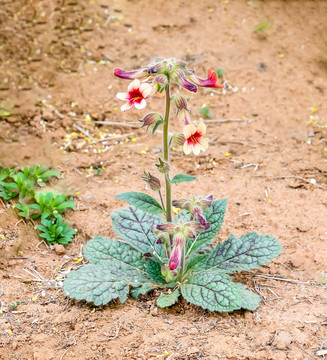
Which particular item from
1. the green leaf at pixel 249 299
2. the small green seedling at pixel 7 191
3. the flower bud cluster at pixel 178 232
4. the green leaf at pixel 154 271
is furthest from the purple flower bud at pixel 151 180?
the small green seedling at pixel 7 191

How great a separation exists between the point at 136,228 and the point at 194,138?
40.7 inches

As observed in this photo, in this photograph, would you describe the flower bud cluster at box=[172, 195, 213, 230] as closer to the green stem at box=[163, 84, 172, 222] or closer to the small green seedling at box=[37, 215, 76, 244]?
the green stem at box=[163, 84, 172, 222]

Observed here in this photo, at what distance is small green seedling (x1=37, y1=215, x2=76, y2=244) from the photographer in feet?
11.8

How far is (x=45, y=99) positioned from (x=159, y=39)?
161 centimetres

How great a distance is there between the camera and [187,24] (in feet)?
19.7

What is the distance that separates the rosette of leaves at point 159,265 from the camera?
2.95m

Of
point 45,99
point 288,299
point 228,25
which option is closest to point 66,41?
point 45,99

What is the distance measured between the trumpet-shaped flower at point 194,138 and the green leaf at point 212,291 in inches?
33.8

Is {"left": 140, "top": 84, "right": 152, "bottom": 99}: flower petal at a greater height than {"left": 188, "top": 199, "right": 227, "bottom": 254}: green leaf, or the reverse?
{"left": 140, "top": 84, "right": 152, "bottom": 99}: flower petal

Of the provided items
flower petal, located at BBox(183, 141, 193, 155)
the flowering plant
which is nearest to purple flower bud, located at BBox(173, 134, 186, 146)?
the flowering plant

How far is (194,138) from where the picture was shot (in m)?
2.73

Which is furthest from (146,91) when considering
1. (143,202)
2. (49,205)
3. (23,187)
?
(23,187)

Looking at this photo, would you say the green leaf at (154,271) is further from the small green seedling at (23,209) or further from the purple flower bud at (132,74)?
the purple flower bud at (132,74)

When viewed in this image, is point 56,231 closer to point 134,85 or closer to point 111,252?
point 111,252
